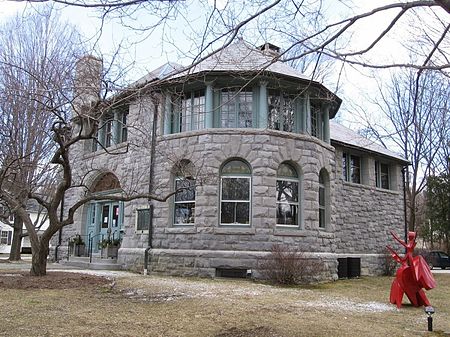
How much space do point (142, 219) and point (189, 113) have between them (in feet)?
12.4

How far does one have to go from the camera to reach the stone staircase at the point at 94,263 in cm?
1516

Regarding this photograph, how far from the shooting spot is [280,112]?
48.2 feet

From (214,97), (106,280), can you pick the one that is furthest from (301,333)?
(214,97)

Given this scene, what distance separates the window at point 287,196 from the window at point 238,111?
1.81 metres

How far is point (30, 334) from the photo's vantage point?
18.3ft

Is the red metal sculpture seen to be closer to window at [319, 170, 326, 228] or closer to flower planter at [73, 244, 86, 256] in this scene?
window at [319, 170, 326, 228]

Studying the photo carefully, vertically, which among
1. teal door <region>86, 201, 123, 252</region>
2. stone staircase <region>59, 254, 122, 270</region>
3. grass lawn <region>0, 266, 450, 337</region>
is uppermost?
teal door <region>86, 201, 123, 252</region>

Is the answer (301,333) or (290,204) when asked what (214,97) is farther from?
(301,333)

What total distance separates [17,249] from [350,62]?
21.6 meters

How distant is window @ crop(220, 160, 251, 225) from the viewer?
13758 mm

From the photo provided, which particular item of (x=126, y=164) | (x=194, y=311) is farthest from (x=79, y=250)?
(x=194, y=311)

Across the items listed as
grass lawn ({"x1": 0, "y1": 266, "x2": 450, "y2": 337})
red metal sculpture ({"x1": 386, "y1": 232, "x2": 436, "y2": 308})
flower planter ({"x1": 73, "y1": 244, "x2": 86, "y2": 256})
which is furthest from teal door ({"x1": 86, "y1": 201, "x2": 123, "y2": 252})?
red metal sculpture ({"x1": 386, "y1": 232, "x2": 436, "y2": 308})

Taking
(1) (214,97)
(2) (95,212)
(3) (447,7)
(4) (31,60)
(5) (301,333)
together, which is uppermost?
(4) (31,60)

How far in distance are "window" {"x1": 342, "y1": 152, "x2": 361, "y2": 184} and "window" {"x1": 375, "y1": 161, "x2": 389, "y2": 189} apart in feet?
4.63
